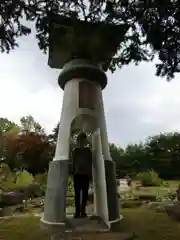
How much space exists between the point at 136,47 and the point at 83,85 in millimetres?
1964

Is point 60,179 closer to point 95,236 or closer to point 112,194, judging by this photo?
point 112,194

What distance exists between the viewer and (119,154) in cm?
1898

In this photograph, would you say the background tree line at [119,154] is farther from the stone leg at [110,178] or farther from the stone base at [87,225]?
the stone base at [87,225]

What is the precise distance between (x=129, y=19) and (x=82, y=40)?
1.38m

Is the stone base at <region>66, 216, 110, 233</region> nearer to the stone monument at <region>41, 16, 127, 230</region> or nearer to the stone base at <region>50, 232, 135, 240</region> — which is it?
the stone monument at <region>41, 16, 127, 230</region>

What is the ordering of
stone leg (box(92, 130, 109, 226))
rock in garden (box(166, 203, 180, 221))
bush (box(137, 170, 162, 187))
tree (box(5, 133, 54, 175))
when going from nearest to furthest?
stone leg (box(92, 130, 109, 226)) < rock in garden (box(166, 203, 180, 221)) < bush (box(137, 170, 162, 187)) < tree (box(5, 133, 54, 175))

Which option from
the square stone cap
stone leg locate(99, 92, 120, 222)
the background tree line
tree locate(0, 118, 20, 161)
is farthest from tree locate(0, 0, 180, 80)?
tree locate(0, 118, 20, 161)

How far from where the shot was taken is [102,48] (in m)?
6.20

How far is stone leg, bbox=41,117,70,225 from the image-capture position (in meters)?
5.49

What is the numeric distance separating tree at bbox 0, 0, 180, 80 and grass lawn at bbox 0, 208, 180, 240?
2.37m

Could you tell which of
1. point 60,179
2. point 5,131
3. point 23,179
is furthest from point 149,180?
point 5,131

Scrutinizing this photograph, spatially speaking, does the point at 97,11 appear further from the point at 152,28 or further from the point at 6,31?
the point at 6,31

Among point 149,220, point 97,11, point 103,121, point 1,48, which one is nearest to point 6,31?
point 1,48

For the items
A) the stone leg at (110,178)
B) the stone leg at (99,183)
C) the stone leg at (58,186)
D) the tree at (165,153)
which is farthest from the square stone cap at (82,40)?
the tree at (165,153)
